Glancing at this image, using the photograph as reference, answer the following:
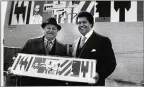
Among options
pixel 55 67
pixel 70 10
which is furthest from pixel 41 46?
pixel 70 10

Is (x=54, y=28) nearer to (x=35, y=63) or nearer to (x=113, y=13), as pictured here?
(x=35, y=63)

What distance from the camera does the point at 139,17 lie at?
4.66 feet

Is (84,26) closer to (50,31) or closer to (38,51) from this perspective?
(50,31)

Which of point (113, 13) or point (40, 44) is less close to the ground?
point (113, 13)

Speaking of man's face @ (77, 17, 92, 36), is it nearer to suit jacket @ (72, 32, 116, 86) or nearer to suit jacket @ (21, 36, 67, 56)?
suit jacket @ (72, 32, 116, 86)

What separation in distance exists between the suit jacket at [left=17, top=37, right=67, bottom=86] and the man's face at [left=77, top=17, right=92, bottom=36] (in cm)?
18

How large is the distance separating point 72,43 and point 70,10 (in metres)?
0.25

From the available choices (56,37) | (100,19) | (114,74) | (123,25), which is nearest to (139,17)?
(123,25)

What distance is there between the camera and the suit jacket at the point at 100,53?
141 cm

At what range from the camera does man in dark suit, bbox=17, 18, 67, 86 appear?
4.88 ft

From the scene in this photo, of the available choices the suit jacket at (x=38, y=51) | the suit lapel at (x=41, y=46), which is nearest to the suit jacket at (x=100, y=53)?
the suit jacket at (x=38, y=51)

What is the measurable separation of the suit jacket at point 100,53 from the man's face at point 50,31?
177mm

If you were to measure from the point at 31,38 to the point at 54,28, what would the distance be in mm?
194

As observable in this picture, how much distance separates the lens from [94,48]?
4.76ft
